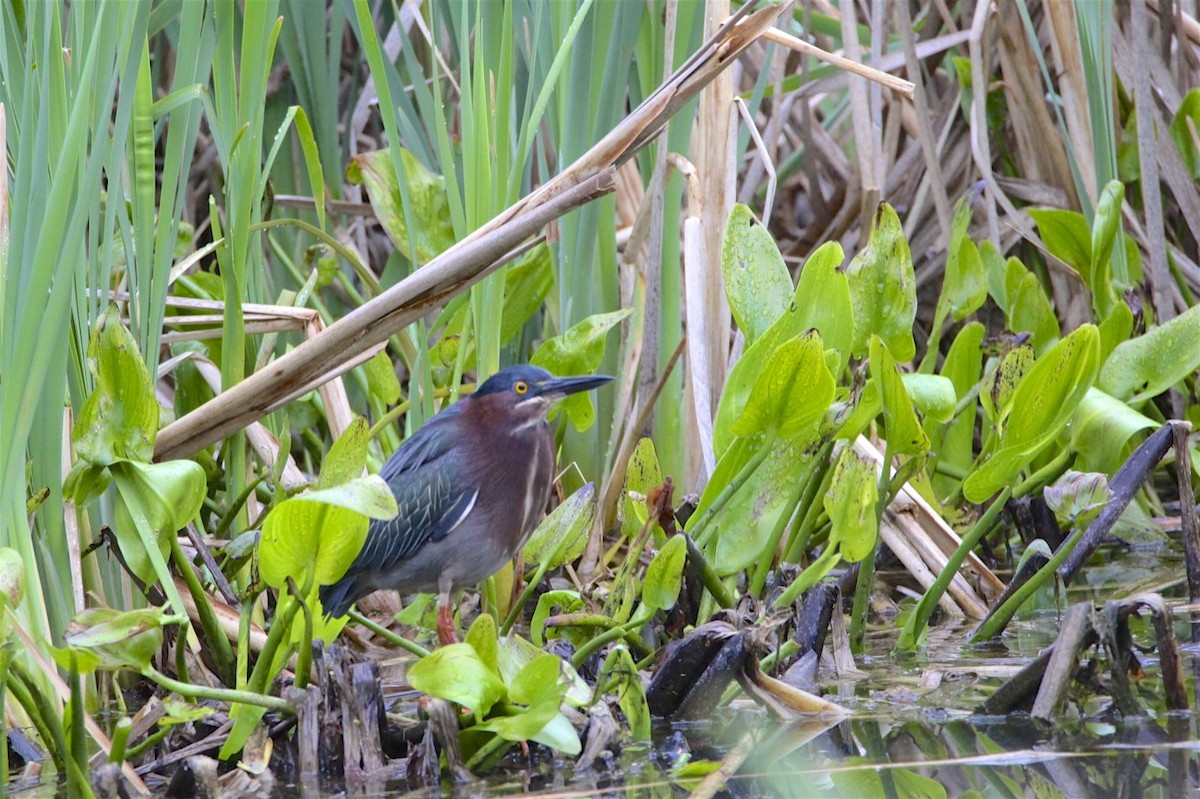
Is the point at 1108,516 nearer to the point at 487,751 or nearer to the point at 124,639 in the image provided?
the point at 487,751

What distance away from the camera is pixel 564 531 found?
3184mm

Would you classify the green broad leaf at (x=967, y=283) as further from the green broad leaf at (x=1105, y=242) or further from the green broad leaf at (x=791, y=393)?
the green broad leaf at (x=791, y=393)

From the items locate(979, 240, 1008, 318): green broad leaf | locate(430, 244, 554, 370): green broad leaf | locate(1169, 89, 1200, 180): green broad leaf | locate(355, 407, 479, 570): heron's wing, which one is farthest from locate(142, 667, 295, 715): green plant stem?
locate(1169, 89, 1200, 180): green broad leaf

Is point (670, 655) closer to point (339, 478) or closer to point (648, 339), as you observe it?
point (339, 478)

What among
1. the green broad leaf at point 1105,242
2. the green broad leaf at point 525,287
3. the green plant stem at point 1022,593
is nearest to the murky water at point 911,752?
the green plant stem at point 1022,593

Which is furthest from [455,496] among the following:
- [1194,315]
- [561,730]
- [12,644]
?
[1194,315]

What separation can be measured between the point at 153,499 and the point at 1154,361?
2.50 meters

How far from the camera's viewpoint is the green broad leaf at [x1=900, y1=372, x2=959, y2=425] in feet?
10.8

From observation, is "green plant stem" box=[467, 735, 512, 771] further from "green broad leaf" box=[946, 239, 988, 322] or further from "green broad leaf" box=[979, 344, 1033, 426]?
"green broad leaf" box=[946, 239, 988, 322]

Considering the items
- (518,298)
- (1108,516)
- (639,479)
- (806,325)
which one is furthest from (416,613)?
(1108,516)

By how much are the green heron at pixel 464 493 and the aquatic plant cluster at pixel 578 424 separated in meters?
0.04

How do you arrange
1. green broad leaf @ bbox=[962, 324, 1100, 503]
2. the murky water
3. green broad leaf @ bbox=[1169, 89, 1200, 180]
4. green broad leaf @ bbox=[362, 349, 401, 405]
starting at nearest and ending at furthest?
the murky water → green broad leaf @ bbox=[962, 324, 1100, 503] → green broad leaf @ bbox=[362, 349, 401, 405] → green broad leaf @ bbox=[1169, 89, 1200, 180]

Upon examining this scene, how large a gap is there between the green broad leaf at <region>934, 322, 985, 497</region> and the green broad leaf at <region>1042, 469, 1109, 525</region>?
3.70 feet

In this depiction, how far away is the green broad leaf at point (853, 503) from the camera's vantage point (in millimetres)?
2896
